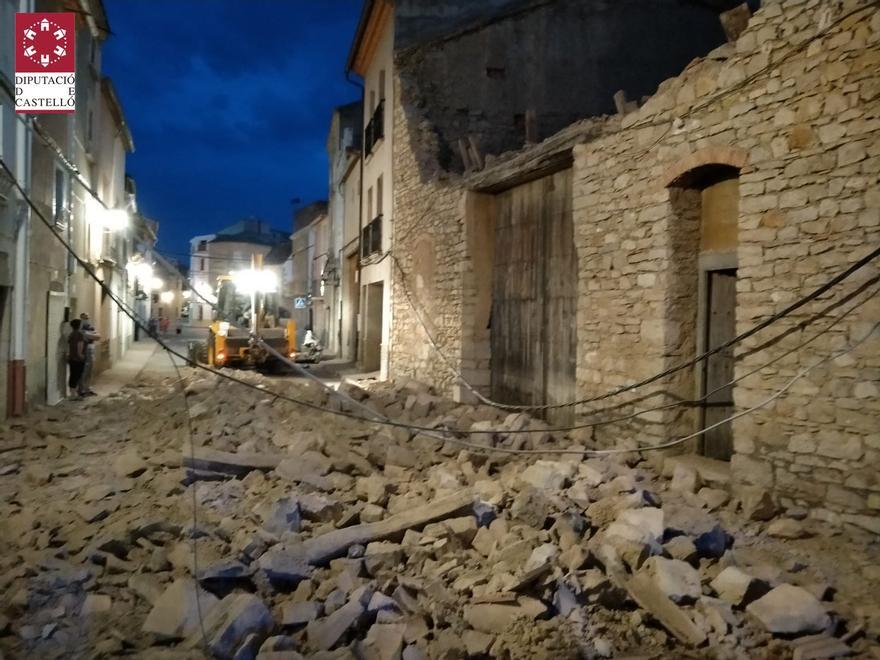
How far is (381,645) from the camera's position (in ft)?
13.3

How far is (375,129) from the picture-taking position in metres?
16.9

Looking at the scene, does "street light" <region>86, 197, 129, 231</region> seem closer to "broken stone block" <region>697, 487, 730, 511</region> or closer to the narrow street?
the narrow street

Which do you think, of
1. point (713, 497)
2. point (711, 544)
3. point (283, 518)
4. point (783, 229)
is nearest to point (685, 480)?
point (713, 497)

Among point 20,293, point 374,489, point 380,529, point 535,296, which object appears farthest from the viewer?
point 535,296

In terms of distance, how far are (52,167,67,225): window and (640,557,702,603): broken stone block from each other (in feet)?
35.5

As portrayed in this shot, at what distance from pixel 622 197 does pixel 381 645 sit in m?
5.44

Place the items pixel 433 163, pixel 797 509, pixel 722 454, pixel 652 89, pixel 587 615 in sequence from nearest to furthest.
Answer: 1. pixel 587 615
2. pixel 797 509
3. pixel 722 454
4. pixel 433 163
5. pixel 652 89

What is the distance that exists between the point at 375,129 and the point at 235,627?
14.5 meters

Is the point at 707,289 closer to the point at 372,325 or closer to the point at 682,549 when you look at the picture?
the point at 682,549

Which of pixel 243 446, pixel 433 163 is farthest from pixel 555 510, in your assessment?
pixel 433 163

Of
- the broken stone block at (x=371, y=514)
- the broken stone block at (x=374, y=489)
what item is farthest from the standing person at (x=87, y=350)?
the broken stone block at (x=371, y=514)

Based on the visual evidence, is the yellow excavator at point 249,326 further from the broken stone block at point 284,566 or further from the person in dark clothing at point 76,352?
the broken stone block at point 284,566

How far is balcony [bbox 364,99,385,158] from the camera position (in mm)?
16062

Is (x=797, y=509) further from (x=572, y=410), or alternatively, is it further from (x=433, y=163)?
(x=433, y=163)
